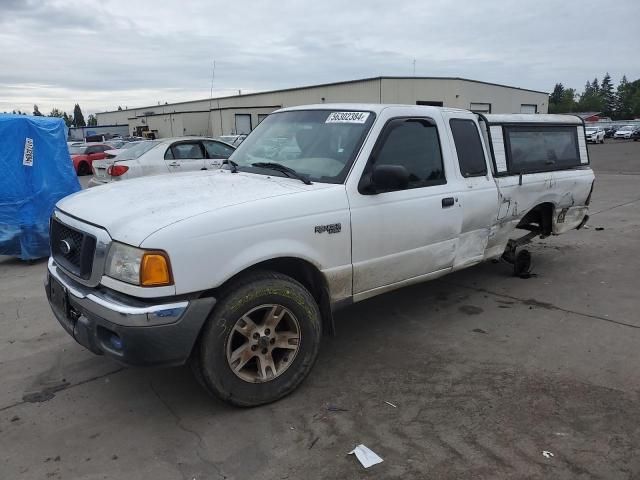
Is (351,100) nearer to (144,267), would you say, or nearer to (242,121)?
(242,121)

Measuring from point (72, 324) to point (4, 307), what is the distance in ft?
9.47

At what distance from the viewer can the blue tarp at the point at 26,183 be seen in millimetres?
7254

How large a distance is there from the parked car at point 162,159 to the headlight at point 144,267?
767cm

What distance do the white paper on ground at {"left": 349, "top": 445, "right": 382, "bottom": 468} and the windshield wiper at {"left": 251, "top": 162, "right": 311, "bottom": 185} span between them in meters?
1.76

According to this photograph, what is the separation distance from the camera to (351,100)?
3941 cm

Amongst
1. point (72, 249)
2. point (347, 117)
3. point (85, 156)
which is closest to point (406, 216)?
point (347, 117)

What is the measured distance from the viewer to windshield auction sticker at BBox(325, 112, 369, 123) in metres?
4.01

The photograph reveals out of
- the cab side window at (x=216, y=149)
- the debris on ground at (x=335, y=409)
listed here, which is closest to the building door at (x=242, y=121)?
the cab side window at (x=216, y=149)

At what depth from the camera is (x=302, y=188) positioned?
139 inches

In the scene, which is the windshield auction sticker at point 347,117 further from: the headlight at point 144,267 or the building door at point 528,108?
the building door at point 528,108

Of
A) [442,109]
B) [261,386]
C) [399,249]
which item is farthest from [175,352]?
[442,109]

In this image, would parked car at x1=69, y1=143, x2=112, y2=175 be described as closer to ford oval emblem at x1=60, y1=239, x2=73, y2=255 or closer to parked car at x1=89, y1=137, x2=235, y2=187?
parked car at x1=89, y1=137, x2=235, y2=187

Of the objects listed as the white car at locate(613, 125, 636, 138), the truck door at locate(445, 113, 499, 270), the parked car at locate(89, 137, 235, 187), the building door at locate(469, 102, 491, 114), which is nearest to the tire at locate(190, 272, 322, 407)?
the truck door at locate(445, 113, 499, 270)

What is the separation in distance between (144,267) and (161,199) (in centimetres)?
65
